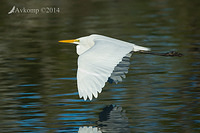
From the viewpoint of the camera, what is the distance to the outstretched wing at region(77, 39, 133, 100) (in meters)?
5.38

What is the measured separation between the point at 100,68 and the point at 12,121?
1538mm

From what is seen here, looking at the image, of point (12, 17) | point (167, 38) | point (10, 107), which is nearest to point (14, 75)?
point (10, 107)

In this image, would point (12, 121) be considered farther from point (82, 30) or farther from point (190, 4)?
point (190, 4)

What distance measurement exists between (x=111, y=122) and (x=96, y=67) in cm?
88

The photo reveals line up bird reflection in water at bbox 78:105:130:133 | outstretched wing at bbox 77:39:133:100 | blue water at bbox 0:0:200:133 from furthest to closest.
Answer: blue water at bbox 0:0:200:133 → bird reflection in water at bbox 78:105:130:133 → outstretched wing at bbox 77:39:133:100

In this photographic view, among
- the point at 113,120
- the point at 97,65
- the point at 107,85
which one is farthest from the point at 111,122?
the point at 107,85

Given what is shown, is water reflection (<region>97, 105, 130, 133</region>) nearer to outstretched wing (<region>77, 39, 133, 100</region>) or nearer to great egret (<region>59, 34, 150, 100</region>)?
great egret (<region>59, 34, 150, 100</region>)

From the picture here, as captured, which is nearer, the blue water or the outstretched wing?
the outstretched wing

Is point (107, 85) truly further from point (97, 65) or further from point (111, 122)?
point (97, 65)

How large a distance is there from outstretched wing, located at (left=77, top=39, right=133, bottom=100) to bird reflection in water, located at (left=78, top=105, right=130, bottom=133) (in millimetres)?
616

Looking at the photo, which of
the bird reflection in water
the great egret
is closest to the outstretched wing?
the great egret

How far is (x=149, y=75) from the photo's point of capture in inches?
343

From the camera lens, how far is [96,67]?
564cm

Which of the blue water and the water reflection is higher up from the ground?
the blue water
